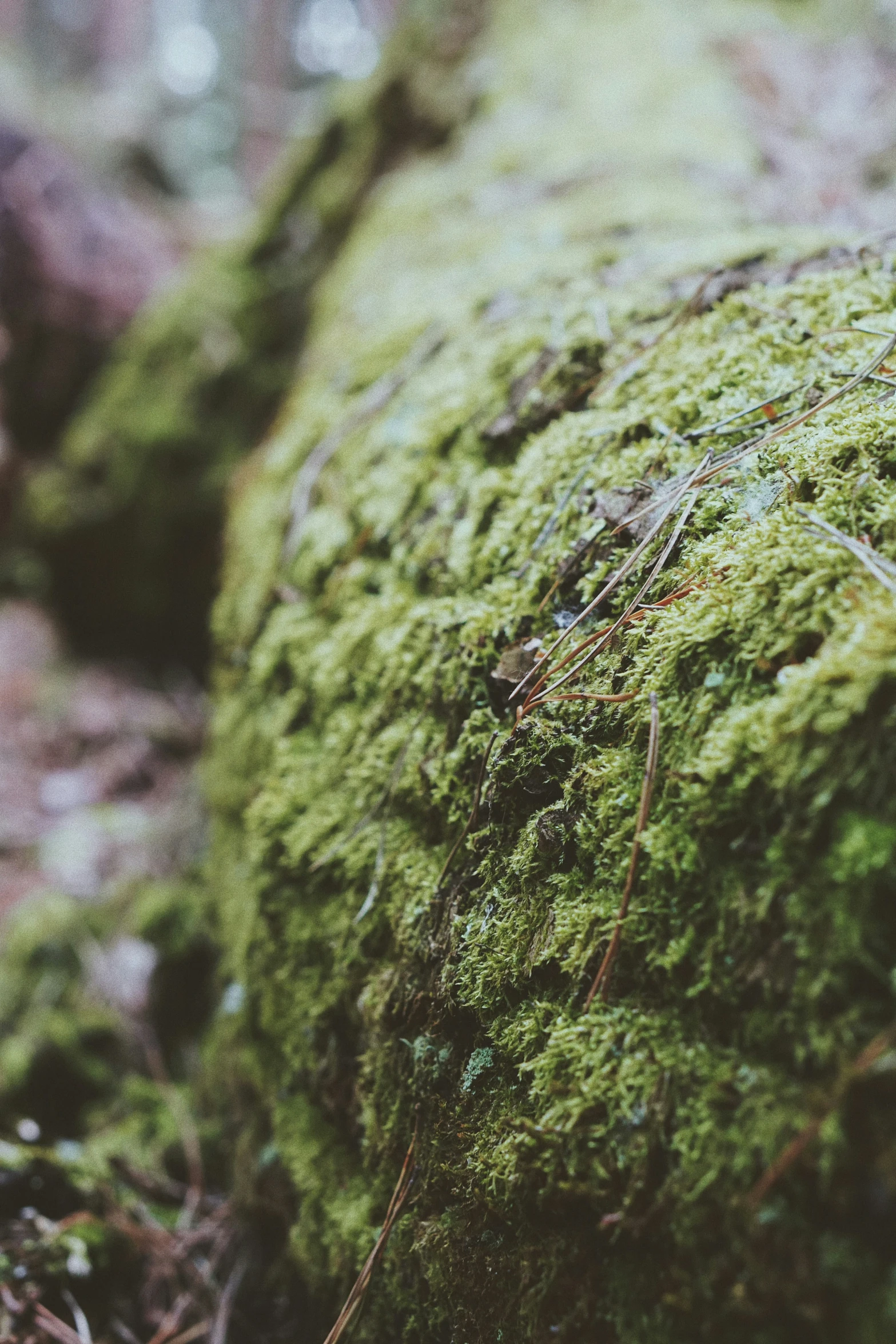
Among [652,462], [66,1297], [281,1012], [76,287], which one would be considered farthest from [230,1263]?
[76,287]

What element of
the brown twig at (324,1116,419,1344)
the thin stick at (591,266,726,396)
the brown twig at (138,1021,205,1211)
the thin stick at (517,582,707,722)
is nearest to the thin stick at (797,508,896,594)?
the thin stick at (517,582,707,722)

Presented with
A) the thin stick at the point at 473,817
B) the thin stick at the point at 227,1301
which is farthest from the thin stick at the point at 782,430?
the thin stick at the point at 227,1301

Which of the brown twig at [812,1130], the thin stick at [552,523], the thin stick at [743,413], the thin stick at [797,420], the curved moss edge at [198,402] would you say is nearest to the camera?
the brown twig at [812,1130]

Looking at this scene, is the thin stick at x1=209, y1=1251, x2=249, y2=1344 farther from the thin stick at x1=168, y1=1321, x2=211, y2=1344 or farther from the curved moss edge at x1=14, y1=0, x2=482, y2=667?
the curved moss edge at x1=14, y1=0, x2=482, y2=667

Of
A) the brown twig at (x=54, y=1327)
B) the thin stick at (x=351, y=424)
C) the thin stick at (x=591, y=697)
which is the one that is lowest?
the brown twig at (x=54, y=1327)

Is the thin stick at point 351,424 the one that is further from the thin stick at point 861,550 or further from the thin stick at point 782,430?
the thin stick at point 861,550

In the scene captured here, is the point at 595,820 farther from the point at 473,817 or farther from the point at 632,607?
the point at 632,607
